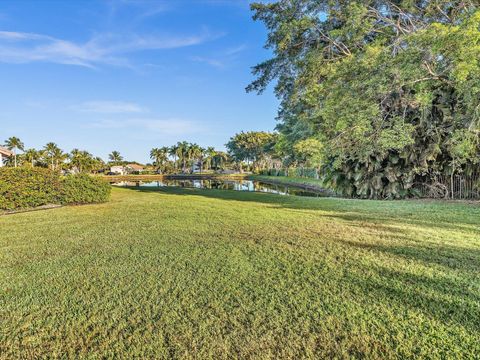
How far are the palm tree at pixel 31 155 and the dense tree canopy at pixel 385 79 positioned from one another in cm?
6058

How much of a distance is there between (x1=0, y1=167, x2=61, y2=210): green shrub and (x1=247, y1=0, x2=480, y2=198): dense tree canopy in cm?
977

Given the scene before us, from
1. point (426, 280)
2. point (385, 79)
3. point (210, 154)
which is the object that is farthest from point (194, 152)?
point (426, 280)

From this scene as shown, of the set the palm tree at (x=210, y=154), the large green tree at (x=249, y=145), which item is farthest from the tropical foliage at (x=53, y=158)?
the large green tree at (x=249, y=145)

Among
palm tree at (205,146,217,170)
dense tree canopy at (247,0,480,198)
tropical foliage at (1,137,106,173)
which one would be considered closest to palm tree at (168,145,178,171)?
palm tree at (205,146,217,170)

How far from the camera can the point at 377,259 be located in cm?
376

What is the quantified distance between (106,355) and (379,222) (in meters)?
6.20

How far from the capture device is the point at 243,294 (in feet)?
9.16

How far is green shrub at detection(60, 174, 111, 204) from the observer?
10508 mm

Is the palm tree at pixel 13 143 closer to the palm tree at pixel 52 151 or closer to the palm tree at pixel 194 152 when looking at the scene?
the palm tree at pixel 52 151

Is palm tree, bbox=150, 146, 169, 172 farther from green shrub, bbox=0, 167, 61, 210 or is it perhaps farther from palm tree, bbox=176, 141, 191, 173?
green shrub, bbox=0, 167, 61, 210

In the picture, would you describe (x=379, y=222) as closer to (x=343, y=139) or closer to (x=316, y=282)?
(x=316, y=282)

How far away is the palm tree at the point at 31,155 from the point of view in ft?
182

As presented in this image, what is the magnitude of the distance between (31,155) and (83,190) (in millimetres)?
58435

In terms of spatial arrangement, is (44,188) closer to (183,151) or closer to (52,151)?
(52,151)
